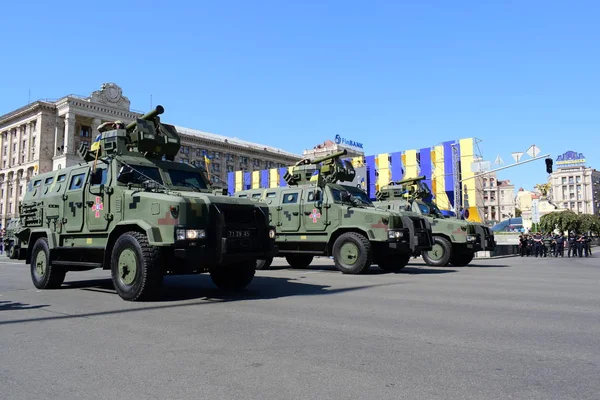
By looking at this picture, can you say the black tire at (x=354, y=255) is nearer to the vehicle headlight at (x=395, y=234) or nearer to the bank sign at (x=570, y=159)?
the vehicle headlight at (x=395, y=234)

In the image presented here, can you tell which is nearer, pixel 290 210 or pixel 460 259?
pixel 290 210

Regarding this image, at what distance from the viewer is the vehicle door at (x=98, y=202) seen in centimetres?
816

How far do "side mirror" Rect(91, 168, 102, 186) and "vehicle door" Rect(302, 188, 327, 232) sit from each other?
21.0 ft

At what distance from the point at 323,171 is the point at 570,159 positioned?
148 meters

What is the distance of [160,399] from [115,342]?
1.85 m

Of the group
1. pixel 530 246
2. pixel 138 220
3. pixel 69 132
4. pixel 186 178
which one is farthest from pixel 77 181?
pixel 69 132

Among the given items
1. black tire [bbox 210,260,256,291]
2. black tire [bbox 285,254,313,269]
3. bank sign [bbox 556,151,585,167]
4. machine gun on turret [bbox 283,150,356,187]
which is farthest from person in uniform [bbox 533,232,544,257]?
bank sign [bbox 556,151,585,167]

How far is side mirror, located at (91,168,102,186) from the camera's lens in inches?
336

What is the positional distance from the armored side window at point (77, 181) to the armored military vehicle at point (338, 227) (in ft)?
15.1

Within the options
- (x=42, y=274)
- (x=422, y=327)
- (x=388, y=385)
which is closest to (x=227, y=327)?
(x=422, y=327)

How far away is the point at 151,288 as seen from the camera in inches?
277

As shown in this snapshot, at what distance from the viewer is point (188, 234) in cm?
695

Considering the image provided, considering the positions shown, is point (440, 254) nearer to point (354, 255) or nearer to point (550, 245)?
point (354, 255)

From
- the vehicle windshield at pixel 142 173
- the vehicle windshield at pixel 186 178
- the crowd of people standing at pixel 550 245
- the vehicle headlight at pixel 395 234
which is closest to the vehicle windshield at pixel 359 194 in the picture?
the vehicle headlight at pixel 395 234
